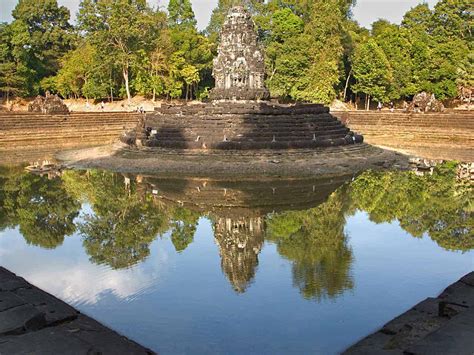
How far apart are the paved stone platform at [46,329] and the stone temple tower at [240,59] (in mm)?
22829

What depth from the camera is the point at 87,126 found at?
34.4m

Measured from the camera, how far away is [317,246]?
10.5m

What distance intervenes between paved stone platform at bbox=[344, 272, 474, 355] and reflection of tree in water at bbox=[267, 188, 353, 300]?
161cm

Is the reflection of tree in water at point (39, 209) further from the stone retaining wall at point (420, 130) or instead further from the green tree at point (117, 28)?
the green tree at point (117, 28)

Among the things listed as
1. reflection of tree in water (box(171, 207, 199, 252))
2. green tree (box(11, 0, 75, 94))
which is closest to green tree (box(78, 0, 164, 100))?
green tree (box(11, 0, 75, 94))

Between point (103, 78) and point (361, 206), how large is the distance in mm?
43887

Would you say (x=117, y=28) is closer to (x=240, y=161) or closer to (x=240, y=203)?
(x=240, y=161)

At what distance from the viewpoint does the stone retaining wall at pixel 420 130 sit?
87.5ft

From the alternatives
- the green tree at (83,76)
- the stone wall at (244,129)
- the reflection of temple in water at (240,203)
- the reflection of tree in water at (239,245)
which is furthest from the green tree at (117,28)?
the reflection of tree in water at (239,245)

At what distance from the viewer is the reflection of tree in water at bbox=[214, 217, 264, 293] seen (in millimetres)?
8898

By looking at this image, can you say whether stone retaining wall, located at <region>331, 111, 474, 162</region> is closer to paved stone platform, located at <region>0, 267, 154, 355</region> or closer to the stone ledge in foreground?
the stone ledge in foreground

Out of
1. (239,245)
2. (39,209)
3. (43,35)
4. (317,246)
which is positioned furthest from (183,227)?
(43,35)

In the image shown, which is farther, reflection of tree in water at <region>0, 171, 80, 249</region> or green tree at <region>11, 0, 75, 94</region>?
green tree at <region>11, 0, 75, 94</region>

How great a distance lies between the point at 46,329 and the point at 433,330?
4484 millimetres
